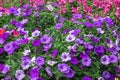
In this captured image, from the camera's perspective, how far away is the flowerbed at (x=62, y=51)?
3801 millimetres

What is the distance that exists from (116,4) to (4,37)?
1726mm

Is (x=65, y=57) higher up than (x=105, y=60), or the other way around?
(x=65, y=57)

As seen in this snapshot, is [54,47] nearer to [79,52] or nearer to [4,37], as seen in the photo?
[79,52]

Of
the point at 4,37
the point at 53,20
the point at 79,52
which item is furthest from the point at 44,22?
the point at 79,52

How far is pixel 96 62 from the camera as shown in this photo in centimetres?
386

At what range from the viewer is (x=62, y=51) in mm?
3908

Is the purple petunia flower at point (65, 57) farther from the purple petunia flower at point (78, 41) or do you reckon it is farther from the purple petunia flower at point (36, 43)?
the purple petunia flower at point (36, 43)

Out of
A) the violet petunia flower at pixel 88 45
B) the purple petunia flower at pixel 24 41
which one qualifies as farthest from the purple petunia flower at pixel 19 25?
the violet petunia flower at pixel 88 45

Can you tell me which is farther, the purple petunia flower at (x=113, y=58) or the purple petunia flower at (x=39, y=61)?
the purple petunia flower at (x=113, y=58)

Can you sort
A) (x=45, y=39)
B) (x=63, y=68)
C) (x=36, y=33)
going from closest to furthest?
(x=63, y=68) → (x=45, y=39) → (x=36, y=33)

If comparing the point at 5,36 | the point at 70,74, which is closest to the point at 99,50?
the point at 70,74

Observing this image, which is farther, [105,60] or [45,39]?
[45,39]

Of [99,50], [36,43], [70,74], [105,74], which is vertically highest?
[36,43]

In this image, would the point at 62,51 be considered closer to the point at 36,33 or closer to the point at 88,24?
the point at 36,33
